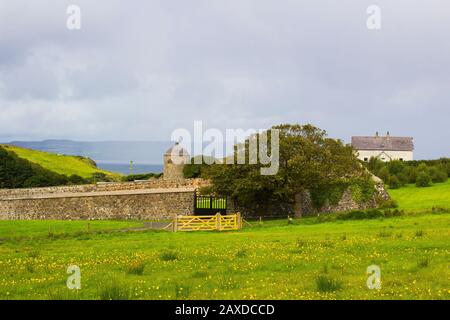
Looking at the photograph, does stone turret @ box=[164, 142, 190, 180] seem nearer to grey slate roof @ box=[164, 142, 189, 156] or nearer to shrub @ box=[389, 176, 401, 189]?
grey slate roof @ box=[164, 142, 189, 156]

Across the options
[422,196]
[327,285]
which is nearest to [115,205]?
[422,196]

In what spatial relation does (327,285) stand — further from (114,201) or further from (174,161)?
(174,161)

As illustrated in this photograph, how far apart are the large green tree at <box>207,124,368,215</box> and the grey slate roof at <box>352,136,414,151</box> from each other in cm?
7058

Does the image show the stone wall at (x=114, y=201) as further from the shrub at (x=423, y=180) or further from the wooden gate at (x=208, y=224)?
the shrub at (x=423, y=180)

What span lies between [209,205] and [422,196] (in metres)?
20.2

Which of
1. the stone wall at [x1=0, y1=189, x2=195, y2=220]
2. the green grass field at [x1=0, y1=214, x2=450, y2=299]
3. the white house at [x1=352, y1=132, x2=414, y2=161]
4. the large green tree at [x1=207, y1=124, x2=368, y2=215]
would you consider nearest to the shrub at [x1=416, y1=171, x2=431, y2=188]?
the large green tree at [x1=207, y1=124, x2=368, y2=215]

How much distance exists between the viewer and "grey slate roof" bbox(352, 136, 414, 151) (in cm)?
11431

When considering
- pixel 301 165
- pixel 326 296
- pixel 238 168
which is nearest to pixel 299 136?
pixel 301 165

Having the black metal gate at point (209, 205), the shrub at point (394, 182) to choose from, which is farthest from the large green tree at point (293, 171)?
the shrub at point (394, 182)

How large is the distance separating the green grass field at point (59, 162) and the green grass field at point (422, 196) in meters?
55.2

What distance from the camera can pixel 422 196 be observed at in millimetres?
50719

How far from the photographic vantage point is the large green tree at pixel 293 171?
142 feet

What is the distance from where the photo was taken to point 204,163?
6656cm
